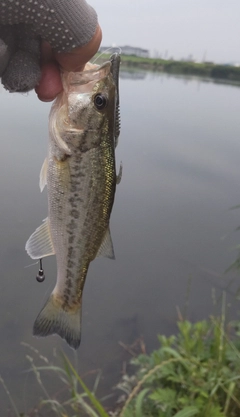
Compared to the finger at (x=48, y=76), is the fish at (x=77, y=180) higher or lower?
lower

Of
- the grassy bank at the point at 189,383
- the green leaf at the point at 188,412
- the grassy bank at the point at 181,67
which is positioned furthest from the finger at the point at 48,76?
the grassy bank at the point at 181,67

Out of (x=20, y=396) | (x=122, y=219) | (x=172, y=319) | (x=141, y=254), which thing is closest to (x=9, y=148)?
(x=122, y=219)

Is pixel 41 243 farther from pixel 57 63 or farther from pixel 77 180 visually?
pixel 57 63

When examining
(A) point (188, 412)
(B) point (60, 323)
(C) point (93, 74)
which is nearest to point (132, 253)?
(A) point (188, 412)

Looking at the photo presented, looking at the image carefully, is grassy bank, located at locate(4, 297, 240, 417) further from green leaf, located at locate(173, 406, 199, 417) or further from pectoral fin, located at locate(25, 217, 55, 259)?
pectoral fin, located at locate(25, 217, 55, 259)

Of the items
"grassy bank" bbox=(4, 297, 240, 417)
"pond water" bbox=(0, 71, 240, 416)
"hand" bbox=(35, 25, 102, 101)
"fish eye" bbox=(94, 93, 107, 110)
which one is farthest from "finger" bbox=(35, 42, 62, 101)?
"grassy bank" bbox=(4, 297, 240, 417)

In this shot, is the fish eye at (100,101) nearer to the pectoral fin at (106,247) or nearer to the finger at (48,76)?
the finger at (48,76)

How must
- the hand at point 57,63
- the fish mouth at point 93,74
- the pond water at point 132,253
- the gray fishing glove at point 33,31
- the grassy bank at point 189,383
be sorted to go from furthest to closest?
the pond water at point 132,253 < the grassy bank at point 189,383 < the fish mouth at point 93,74 < the hand at point 57,63 < the gray fishing glove at point 33,31
